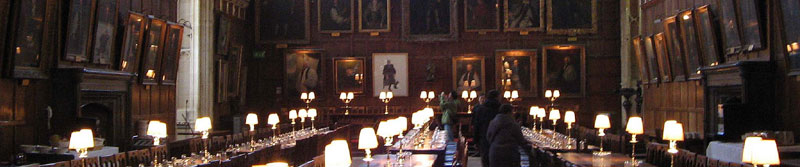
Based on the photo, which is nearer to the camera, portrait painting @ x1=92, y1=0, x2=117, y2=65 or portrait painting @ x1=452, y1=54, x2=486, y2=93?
portrait painting @ x1=92, y1=0, x2=117, y2=65

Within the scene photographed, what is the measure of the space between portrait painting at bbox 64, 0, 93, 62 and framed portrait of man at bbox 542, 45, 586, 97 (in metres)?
12.5

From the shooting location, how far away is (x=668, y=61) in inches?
661

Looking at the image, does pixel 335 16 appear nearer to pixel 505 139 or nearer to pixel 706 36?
pixel 706 36

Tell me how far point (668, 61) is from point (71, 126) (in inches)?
432

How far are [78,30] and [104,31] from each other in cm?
86

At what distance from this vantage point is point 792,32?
10.9 metres

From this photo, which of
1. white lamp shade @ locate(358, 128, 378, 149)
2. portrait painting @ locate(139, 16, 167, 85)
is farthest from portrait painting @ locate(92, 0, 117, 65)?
white lamp shade @ locate(358, 128, 378, 149)

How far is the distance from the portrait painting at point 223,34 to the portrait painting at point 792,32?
40.3ft

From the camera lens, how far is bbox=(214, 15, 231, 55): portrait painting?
19438 millimetres

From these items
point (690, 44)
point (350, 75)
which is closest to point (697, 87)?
point (690, 44)

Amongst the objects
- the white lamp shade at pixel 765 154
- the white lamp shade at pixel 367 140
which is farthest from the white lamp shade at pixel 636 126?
the white lamp shade at pixel 765 154

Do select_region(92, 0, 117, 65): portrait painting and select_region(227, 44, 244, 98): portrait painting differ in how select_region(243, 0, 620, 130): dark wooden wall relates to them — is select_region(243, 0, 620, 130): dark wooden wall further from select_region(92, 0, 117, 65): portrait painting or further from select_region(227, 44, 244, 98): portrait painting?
select_region(92, 0, 117, 65): portrait painting

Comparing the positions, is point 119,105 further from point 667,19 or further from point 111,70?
point 667,19

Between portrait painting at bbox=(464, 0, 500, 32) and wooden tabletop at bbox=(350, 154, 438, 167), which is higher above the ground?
portrait painting at bbox=(464, 0, 500, 32)
